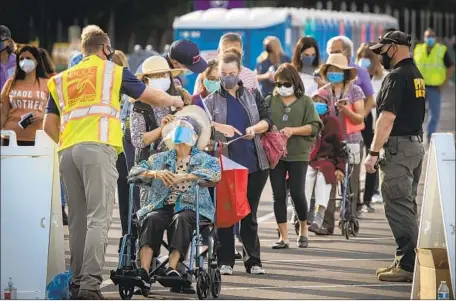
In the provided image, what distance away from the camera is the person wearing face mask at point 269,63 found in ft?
63.6

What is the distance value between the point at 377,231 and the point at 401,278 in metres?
3.84

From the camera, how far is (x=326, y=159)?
52.2 feet

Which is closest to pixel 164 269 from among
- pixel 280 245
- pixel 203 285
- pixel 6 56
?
pixel 203 285

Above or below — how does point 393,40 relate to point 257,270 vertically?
above

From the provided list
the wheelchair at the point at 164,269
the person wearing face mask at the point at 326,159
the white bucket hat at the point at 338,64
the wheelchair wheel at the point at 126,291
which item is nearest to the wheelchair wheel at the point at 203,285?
the wheelchair at the point at 164,269

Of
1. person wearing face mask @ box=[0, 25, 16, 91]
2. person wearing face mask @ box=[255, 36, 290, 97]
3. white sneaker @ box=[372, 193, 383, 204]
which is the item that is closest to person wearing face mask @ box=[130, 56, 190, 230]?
person wearing face mask @ box=[0, 25, 16, 91]

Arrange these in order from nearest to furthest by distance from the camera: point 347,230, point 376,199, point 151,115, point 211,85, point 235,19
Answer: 1. point 151,115
2. point 211,85
3. point 347,230
4. point 376,199
5. point 235,19

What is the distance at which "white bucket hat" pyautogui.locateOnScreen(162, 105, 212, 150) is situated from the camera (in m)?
11.7

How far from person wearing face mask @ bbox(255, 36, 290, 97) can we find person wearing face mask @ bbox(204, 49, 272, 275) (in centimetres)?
620

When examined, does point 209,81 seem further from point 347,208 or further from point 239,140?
point 347,208

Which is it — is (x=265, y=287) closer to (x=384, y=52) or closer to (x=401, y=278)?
(x=401, y=278)

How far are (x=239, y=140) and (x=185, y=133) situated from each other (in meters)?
1.40

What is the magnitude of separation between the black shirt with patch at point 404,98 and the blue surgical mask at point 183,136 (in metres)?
1.59

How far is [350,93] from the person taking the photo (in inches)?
646
